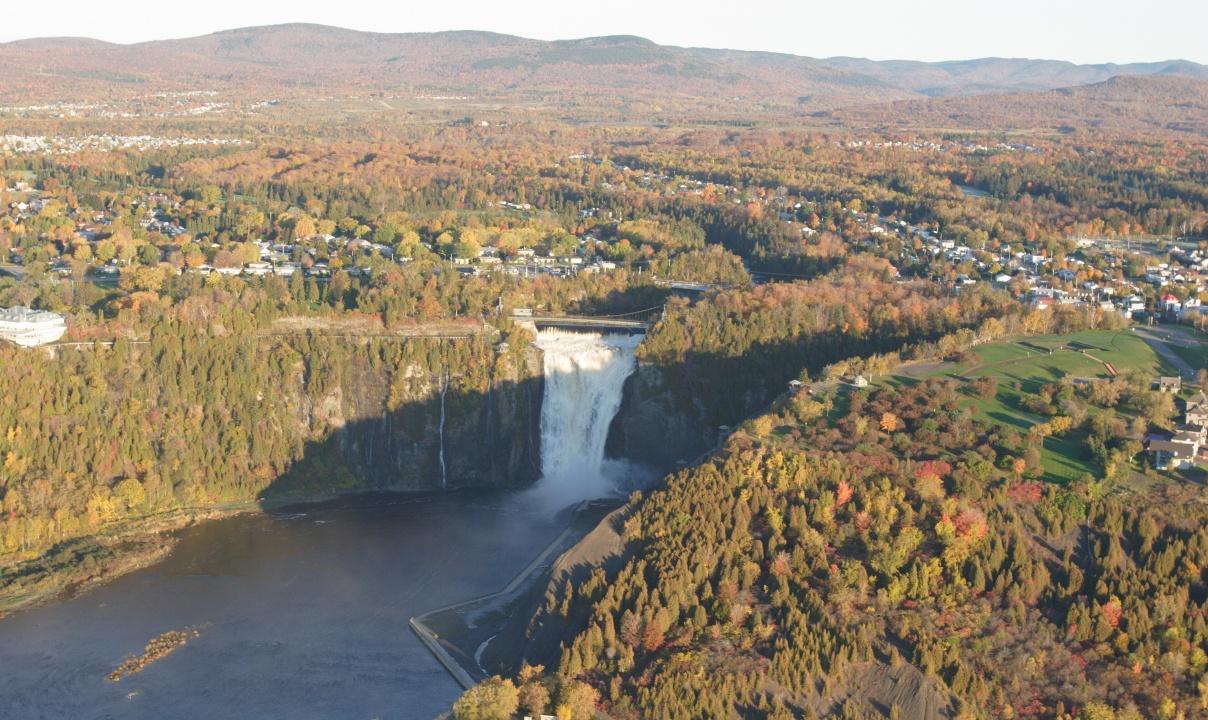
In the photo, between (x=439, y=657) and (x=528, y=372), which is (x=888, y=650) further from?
(x=528, y=372)

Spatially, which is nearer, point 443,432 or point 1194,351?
point 1194,351

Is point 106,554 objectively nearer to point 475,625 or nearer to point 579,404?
Result: point 475,625

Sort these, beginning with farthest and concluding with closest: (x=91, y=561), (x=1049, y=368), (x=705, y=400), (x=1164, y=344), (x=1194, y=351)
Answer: (x=705, y=400)
(x=1164, y=344)
(x=1194, y=351)
(x=1049, y=368)
(x=91, y=561)

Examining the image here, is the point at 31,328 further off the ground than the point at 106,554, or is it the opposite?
the point at 31,328

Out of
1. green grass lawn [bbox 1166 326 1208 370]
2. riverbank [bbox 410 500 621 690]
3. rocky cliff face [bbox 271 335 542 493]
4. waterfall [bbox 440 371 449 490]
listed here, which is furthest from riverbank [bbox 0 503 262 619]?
green grass lawn [bbox 1166 326 1208 370]

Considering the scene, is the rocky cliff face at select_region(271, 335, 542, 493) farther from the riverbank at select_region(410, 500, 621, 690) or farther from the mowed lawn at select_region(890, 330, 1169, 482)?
the mowed lawn at select_region(890, 330, 1169, 482)

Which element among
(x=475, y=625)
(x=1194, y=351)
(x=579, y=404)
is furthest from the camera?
(x=579, y=404)

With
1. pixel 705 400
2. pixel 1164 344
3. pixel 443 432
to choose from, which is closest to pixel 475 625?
pixel 443 432

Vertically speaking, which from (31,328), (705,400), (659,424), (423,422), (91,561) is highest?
(31,328)
